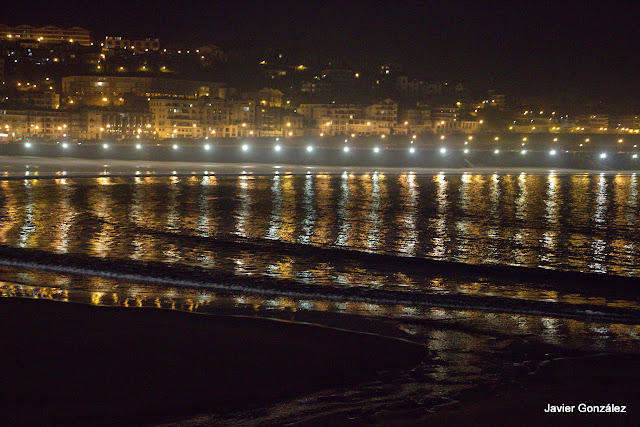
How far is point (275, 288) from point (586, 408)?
6.14m

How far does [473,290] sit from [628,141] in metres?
151

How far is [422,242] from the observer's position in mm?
18719

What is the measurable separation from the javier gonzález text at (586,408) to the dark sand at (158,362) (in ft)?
5.22

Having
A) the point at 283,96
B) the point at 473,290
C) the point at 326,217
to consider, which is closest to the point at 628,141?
the point at 283,96

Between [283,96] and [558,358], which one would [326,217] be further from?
[283,96]

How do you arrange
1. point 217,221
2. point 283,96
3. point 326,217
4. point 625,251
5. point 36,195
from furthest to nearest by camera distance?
point 283,96
point 36,195
point 326,217
point 217,221
point 625,251

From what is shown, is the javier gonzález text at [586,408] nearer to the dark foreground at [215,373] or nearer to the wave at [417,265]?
the dark foreground at [215,373]

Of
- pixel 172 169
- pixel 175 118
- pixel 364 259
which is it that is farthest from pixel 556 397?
pixel 175 118

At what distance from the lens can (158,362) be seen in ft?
23.2

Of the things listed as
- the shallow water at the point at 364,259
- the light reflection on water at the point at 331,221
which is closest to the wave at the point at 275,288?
the shallow water at the point at 364,259

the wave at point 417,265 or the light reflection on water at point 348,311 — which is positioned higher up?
the light reflection on water at point 348,311

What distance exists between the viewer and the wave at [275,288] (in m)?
10.3

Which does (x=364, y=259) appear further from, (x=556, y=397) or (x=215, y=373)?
(x=556, y=397)

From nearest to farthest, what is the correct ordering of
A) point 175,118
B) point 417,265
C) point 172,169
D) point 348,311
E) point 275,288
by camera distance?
1. point 348,311
2. point 275,288
3. point 417,265
4. point 172,169
5. point 175,118
